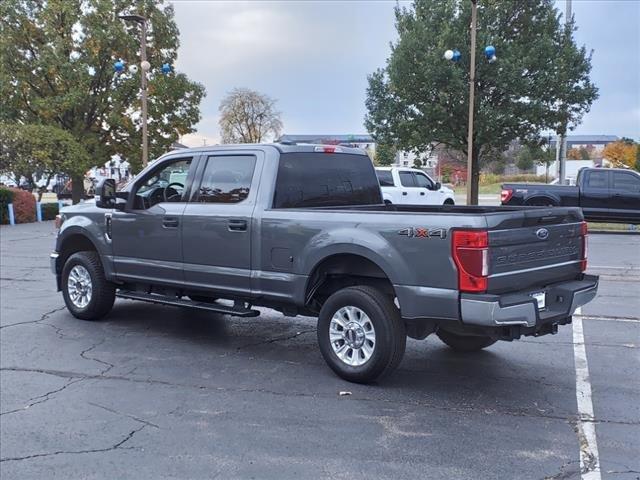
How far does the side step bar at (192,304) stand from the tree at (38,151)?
22.2 meters

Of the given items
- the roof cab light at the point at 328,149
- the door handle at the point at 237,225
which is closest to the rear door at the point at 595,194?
the roof cab light at the point at 328,149

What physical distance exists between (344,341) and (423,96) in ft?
69.7

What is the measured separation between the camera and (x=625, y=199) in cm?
1842

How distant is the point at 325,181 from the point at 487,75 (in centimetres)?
1970

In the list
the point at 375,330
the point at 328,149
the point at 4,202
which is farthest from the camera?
the point at 4,202

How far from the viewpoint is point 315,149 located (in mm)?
6211

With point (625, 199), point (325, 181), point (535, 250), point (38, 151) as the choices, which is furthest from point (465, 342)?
point (38, 151)

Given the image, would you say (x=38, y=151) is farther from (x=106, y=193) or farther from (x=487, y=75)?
(x=106, y=193)

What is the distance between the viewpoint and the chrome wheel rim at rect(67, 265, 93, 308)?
7453mm

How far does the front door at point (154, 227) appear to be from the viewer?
6.47 m

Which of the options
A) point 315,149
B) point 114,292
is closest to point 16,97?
point 114,292

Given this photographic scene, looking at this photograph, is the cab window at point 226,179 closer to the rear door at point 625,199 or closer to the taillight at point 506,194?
the taillight at point 506,194

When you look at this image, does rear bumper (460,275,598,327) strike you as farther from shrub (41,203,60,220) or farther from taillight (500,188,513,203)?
shrub (41,203,60,220)

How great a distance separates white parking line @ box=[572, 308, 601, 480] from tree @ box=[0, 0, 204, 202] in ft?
86.6
